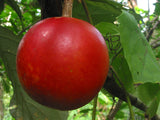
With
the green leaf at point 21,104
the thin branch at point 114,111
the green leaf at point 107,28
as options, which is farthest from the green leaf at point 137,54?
the thin branch at point 114,111

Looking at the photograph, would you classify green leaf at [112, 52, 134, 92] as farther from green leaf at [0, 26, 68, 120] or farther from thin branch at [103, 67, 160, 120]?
green leaf at [0, 26, 68, 120]

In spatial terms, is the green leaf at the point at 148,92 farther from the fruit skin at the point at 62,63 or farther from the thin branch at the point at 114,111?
the fruit skin at the point at 62,63

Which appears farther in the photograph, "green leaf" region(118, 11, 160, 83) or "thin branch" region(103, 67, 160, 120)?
"thin branch" region(103, 67, 160, 120)

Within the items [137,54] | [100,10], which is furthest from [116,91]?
[100,10]

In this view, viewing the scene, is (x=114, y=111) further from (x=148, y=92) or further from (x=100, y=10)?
(x=100, y=10)

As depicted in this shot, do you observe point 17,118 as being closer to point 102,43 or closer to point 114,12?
point 102,43

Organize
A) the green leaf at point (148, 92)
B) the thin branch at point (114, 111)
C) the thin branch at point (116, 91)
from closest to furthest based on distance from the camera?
the thin branch at point (116, 91), the green leaf at point (148, 92), the thin branch at point (114, 111)

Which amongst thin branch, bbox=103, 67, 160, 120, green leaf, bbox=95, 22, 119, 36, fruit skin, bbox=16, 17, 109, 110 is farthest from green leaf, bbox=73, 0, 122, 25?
fruit skin, bbox=16, 17, 109, 110
